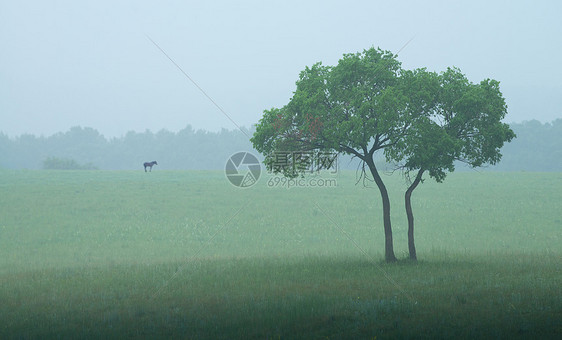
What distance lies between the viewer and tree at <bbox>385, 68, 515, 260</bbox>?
76.3 feet

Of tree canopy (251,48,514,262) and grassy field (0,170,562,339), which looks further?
tree canopy (251,48,514,262)

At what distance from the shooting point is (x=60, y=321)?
1516 cm

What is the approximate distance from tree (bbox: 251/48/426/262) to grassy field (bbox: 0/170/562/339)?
21.6 ft

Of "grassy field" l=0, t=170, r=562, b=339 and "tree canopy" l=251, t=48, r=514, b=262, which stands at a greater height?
"tree canopy" l=251, t=48, r=514, b=262

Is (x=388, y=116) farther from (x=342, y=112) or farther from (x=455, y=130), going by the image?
(x=455, y=130)

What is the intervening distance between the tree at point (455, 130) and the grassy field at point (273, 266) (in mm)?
5616

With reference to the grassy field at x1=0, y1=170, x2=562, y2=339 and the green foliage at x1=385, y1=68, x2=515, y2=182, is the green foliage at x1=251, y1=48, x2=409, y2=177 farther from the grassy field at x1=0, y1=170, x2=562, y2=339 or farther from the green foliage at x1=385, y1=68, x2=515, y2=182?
the grassy field at x1=0, y1=170, x2=562, y2=339

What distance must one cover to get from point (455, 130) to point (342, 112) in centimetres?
640

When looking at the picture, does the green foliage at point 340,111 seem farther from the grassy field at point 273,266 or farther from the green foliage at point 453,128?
the grassy field at point 273,266

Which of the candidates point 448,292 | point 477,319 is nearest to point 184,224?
point 448,292

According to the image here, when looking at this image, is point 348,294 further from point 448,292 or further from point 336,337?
point 336,337

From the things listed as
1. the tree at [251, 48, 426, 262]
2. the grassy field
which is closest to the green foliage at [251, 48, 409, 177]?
the tree at [251, 48, 426, 262]

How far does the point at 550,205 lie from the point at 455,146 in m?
42.3

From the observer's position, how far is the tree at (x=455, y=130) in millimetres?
23266
